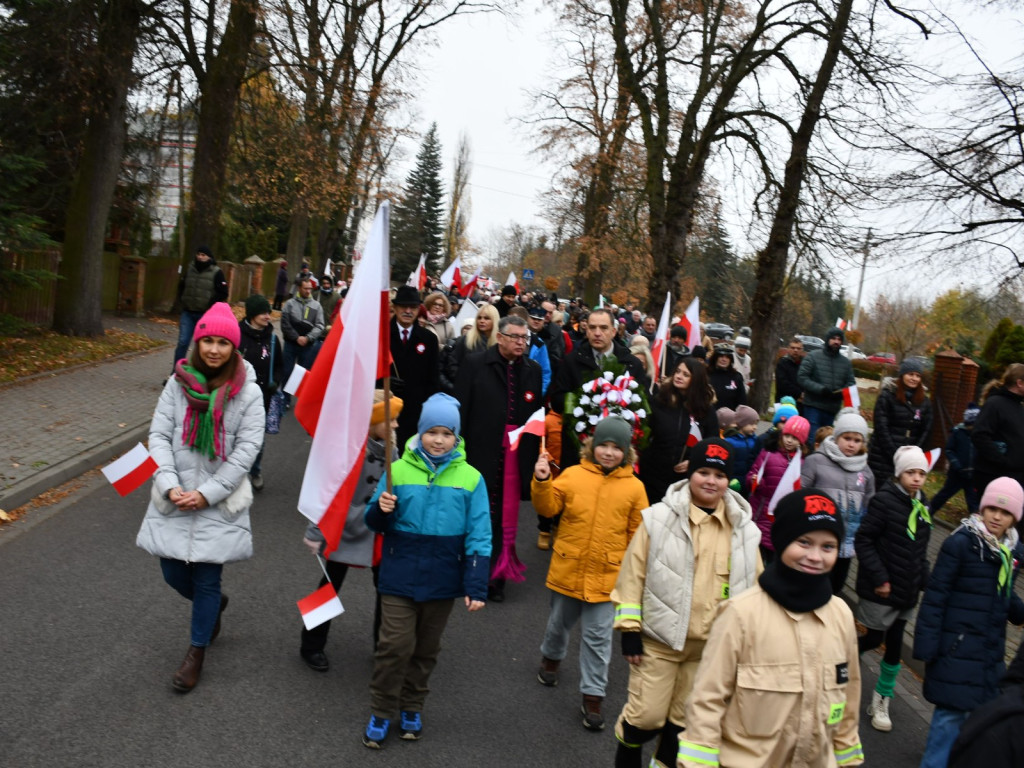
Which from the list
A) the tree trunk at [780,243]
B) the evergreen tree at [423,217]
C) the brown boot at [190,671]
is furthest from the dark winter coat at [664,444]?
the evergreen tree at [423,217]

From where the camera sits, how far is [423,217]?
76250 mm

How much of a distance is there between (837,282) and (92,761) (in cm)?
1474

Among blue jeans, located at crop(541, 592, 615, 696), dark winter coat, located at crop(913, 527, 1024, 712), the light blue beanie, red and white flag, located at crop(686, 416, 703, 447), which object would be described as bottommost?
blue jeans, located at crop(541, 592, 615, 696)

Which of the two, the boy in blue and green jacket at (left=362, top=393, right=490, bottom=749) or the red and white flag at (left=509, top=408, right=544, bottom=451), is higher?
the red and white flag at (left=509, top=408, right=544, bottom=451)

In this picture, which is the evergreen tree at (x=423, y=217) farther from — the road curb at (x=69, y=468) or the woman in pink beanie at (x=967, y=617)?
the woman in pink beanie at (x=967, y=617)

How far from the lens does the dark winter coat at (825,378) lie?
10.5 meters

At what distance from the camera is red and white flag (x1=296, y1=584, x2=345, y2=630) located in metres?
4.31

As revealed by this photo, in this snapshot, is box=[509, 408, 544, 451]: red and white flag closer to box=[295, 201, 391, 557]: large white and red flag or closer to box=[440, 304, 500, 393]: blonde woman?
box=[295, 201, 391, 557]: large white and red flag

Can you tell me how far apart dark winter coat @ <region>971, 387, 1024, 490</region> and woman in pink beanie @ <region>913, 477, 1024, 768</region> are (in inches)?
158

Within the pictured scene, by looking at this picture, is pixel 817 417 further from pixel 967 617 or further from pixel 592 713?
pixel 592 713

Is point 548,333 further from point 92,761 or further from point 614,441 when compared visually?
point 92,761

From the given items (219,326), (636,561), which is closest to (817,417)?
(636,561)

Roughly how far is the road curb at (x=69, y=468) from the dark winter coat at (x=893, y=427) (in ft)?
25.0

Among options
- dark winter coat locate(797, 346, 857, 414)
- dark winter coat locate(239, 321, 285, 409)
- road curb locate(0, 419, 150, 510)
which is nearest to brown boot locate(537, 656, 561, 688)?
dark winter coat locate(239, 321, 285, 409)
